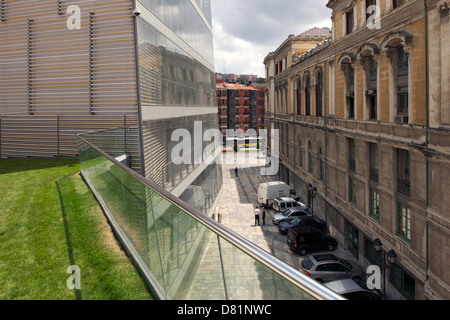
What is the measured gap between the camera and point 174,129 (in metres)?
18.9

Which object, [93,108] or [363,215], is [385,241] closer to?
[363,215]

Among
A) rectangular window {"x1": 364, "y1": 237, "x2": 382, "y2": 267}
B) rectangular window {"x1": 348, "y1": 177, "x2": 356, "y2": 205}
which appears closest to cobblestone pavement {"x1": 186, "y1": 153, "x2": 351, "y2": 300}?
rectangular window {"x1": 364, "y1": 237, "x2": 382, "y2": 267}

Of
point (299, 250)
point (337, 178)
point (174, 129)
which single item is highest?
point (174, 129)

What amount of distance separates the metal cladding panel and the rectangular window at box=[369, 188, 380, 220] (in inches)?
516

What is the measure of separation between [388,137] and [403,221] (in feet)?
13.4

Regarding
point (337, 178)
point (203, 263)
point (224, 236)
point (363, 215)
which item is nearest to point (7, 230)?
point (203, 263)

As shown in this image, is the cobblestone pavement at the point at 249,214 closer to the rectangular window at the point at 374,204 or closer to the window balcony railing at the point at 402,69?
the rectangular window at the point at 374,204

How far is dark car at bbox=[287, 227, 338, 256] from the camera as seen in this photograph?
2338 cm

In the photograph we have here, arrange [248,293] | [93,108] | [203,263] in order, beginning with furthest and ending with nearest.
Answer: [93,108] < [203,263] < [248,293]

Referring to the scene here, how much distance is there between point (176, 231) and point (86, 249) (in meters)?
2.70

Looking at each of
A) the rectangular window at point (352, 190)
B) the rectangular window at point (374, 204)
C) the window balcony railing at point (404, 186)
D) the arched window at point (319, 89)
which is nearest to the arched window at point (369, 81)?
the rectangular window at point (374, 204)

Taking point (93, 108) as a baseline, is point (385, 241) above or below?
below

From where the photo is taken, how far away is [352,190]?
2383 cm

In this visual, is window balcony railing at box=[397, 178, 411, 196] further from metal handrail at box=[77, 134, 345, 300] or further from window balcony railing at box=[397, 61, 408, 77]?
metal handrail at box=[77, 134, 345, 300]
